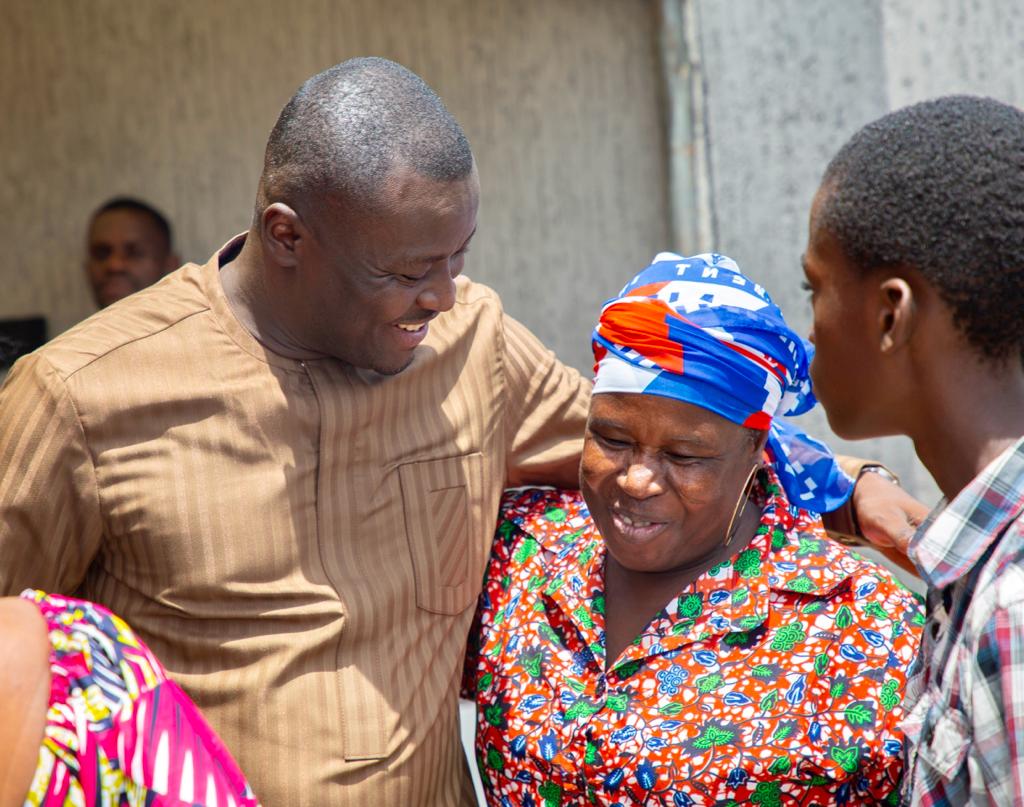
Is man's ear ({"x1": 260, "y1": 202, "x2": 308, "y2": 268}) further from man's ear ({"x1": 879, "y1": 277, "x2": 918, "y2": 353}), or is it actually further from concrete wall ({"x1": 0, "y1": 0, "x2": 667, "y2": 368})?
concrete wall ({"x1": 0, "y1": 0, "x2": 667, "y2": 368})

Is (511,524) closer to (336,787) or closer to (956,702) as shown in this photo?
(336,787)

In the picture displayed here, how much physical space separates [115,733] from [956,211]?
1216mm

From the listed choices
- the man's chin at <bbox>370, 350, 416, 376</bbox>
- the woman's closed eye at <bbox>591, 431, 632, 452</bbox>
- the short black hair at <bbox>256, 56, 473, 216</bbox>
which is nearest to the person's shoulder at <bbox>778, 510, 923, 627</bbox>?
the woman's closed eye at <bbox>591, 431, 632, 452</bbox>

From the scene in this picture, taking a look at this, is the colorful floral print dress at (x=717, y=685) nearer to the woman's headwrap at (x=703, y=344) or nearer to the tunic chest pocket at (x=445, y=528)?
the tunic chest pocket at (x=445, y=528)

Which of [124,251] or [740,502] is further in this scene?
[124,251]

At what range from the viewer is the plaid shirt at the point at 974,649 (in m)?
1.43

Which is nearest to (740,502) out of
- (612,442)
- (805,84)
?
(612,442)

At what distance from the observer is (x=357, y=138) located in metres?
2.13

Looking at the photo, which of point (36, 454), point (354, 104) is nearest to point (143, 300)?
point (36, 454)

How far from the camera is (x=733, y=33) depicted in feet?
15.1

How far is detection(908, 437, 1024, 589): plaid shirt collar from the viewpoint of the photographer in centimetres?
155

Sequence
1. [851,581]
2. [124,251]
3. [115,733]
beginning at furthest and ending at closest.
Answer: [124,251] < [851,581] < [115,733]

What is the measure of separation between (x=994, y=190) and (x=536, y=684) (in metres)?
1.18

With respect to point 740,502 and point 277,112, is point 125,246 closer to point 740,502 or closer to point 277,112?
point 277,112
